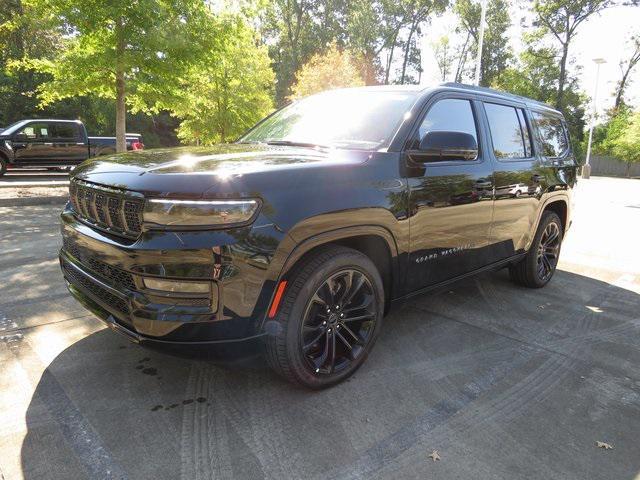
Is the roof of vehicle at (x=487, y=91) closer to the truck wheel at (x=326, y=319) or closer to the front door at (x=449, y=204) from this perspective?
the front door at (x=449, y=204)

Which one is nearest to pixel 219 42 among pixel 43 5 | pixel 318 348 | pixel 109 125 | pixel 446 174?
pixel 43 5

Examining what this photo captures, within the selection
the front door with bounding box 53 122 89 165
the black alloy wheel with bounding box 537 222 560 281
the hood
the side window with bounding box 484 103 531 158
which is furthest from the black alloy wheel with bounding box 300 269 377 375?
the front door with bounding box 53 122 89 165

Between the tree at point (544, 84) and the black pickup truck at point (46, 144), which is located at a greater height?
the tree at point (544, 84)

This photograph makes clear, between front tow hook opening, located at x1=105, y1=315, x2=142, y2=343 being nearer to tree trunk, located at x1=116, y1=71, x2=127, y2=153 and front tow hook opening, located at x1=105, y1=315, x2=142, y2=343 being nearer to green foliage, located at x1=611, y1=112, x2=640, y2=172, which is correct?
tree trunk, located at x1=116, y1=71, x2=127, y2=153

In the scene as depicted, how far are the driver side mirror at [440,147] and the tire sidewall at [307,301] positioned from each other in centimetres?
80

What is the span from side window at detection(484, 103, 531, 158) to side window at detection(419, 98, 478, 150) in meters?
0.31

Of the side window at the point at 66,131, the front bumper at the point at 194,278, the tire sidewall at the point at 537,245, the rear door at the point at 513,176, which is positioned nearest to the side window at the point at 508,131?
the rear door at the point at 513,176

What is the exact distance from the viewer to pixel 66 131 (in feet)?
50.1

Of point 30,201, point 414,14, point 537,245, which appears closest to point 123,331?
point 537,245

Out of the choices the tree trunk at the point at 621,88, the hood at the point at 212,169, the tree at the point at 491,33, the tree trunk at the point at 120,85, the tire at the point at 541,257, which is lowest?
the tire at the point at 541,257

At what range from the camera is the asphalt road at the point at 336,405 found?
Answer: 2232mm

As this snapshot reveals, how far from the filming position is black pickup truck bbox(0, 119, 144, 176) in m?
14.3

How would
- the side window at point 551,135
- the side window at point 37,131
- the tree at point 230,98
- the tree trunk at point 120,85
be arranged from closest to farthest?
the side window at point 551,135 → the tree trunk at point 120,85 → the side window at point 37,131 → the tree at point 230,98

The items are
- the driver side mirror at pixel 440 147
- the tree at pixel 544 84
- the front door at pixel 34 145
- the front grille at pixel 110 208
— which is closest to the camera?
the front grille at pixel 110 208
